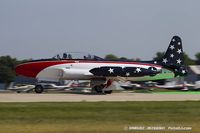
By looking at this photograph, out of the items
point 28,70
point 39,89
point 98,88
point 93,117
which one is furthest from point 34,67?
point 93,117

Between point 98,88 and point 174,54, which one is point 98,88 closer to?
point 98,88

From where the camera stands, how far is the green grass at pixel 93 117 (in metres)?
14.2

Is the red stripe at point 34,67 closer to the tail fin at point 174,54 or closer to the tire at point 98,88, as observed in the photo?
the tire at point 98,88

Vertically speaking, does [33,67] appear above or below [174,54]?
below

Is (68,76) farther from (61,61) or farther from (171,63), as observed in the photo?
(171,63)

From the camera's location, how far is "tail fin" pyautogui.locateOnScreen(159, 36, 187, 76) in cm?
3478

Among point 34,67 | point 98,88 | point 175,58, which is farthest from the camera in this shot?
point 175,58

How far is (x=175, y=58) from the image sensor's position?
35.8m

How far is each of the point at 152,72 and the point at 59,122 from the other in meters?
17.9

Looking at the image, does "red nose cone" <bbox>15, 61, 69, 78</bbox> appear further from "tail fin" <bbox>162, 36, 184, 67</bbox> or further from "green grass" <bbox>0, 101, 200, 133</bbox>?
"green grass" <bbox>0, 101, 200, 133</bbox>

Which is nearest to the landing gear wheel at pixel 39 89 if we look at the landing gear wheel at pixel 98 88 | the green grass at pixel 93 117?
the landing gear wheel at pixel 98 88

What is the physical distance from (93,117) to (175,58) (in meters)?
19.4

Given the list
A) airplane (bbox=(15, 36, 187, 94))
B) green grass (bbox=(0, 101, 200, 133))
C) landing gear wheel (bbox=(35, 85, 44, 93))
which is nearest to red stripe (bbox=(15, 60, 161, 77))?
airplane (bbox=(15, 36, 187, 94))

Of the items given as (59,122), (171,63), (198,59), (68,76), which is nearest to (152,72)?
(171,63)
